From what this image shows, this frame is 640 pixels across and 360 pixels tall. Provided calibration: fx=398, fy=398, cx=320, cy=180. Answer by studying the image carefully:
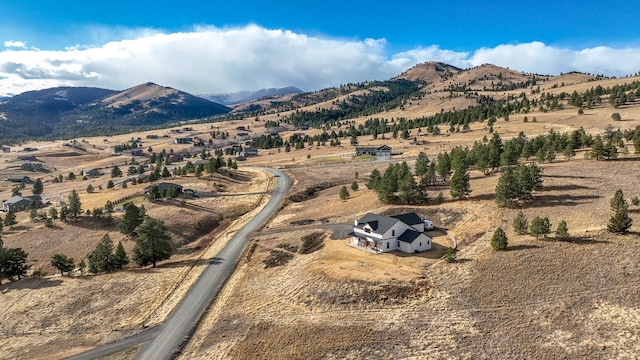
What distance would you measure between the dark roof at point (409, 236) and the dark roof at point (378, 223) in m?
2.34

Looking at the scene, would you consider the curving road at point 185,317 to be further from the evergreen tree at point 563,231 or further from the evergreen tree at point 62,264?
the evergreen tree at point 563,231

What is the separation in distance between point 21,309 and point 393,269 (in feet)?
169

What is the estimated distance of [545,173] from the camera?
80.6 meters

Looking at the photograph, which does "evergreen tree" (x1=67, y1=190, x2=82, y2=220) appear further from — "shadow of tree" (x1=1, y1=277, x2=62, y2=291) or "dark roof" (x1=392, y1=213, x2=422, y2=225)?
"dark roof" (x1=392, y1=213, x2=422, y2=225)

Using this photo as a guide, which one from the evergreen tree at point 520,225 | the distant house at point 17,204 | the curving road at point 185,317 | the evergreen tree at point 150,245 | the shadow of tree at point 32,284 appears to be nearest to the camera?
the curving road at point 185,317

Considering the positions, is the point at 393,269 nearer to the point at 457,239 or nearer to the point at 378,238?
the point at 378,238

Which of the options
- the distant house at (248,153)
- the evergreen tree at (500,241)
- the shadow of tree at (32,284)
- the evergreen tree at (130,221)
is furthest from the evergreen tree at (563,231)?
the distant house at (248,153)

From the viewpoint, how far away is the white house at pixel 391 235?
192 feet

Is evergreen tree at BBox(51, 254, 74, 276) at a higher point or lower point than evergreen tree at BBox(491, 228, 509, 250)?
lower

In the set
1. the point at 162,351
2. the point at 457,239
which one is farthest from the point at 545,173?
the point at 162,351

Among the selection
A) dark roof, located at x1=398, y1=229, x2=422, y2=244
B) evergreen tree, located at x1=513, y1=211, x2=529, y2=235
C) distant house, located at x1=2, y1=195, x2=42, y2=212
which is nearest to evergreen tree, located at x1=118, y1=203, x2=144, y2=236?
distant house, located at x1=2, y1=195, x2=42, y2=212

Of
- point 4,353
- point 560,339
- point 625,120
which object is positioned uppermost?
point 625,120

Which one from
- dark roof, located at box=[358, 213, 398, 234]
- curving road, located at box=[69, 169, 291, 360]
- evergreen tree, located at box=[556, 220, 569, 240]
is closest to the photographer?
curving road, located at box=[69, 169, 291, 360]

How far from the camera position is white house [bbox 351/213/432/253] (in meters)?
58.5
